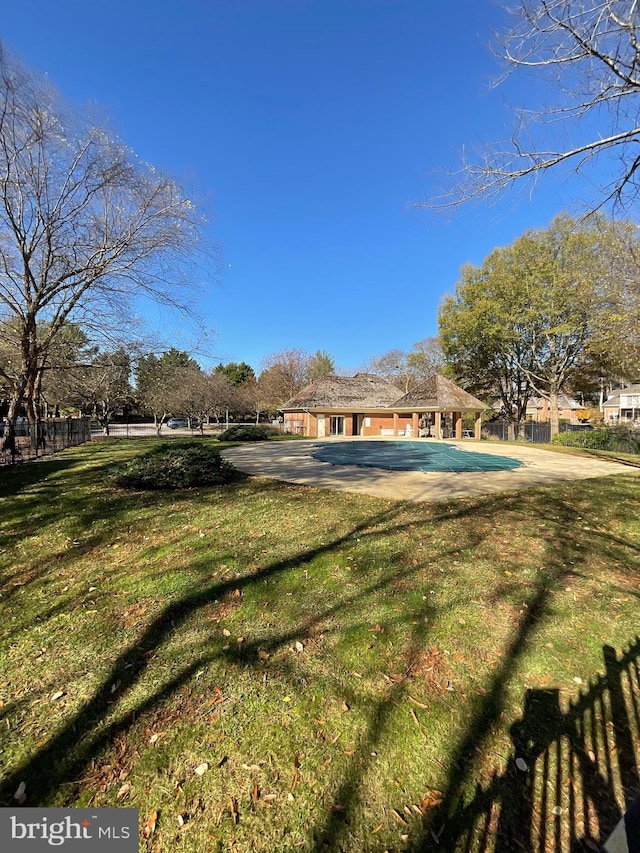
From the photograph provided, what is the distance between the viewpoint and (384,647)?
3076 millimetres

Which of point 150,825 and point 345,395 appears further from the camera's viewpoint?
point 345,395

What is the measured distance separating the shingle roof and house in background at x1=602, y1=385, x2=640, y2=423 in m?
27.8

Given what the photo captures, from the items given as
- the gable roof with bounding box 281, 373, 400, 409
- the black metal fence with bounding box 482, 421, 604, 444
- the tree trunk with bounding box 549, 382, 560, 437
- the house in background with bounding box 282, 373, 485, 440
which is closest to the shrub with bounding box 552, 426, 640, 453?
the tree trunk with bounding box 549, 382, 560, 437

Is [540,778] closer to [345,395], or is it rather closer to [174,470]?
[174,470]

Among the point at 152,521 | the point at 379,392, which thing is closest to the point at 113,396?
the point at 379,392

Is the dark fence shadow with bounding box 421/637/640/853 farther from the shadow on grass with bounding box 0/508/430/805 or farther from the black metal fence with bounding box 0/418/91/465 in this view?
the black metal fence with bounding box 0/418/91/465

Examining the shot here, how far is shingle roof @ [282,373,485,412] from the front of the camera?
2670cm

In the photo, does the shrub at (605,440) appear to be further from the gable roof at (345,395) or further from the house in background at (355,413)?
the gable roof at (345,395)

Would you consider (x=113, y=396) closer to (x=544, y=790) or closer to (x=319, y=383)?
(x=319, y=383)

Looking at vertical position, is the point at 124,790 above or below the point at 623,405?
below

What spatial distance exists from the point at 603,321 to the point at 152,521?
62.5 feet

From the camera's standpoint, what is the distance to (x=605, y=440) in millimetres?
20141

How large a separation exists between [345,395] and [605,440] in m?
19.1

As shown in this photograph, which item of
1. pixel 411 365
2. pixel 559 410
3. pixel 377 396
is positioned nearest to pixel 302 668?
pixel 377 396
